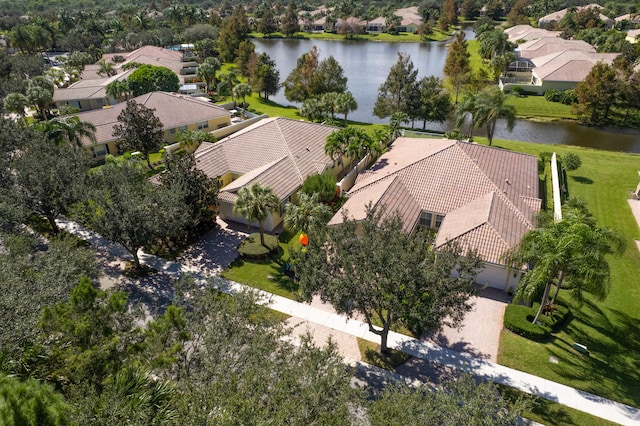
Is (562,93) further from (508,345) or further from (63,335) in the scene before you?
(63,335)

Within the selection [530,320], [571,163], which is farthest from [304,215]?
[571,163]

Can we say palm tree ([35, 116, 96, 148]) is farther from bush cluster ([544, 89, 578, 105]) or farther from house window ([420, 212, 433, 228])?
bush cluster ([544, 89, 578, 105])

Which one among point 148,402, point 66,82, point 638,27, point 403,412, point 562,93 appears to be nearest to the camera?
point 403,412

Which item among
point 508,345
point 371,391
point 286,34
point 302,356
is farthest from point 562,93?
point 286,34

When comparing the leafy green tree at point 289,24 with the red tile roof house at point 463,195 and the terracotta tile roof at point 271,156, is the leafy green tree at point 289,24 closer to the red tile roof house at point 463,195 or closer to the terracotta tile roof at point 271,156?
the terracotta tile roof at point 271,156

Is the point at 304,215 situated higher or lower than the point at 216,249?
higher

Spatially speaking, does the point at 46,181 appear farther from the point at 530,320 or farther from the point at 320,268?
the point at 530,320
